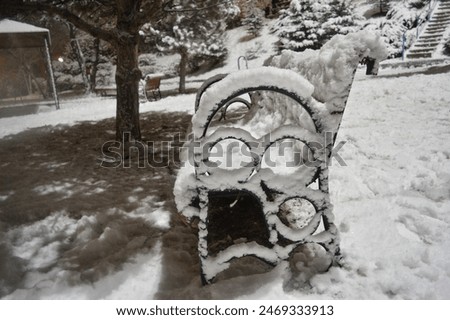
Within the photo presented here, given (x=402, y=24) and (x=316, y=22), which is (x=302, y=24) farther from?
(x=402, y=24)

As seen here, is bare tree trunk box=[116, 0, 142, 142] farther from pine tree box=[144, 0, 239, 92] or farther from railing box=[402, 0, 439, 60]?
railing box=[402, 0, 439, 60]

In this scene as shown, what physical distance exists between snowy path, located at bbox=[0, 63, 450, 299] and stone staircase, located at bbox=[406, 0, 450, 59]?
11.8 m

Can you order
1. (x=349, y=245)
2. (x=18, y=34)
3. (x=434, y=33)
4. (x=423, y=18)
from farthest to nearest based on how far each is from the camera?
(x=423, y=18) < (x=434, y=33) < (x=18, y=34) < (x=349, y=245)

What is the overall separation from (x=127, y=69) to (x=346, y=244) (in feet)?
12.6

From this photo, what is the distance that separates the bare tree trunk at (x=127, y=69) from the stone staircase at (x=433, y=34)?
1274 cm

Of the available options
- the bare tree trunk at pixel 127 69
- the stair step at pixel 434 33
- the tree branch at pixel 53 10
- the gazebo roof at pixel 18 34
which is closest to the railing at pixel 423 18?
the stair step at pixel 434 33

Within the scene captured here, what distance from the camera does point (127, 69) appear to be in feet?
15.0

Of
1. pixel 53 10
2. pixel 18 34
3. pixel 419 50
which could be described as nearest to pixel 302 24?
pixel 419 50

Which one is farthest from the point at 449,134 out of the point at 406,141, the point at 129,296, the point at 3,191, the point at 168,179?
the point at 3,191

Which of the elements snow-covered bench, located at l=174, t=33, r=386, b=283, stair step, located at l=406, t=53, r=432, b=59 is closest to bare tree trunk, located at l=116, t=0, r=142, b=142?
snow-covered bench, located at l=174, t=33, r=386, b=283

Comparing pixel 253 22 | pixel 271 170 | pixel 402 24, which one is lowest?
pixel 271 170

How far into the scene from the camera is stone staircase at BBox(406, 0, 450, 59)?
13227 millimetres

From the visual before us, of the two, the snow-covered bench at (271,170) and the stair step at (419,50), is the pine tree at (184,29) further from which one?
the snow-covered bench at (271,170)

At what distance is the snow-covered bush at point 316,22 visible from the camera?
16.4m
